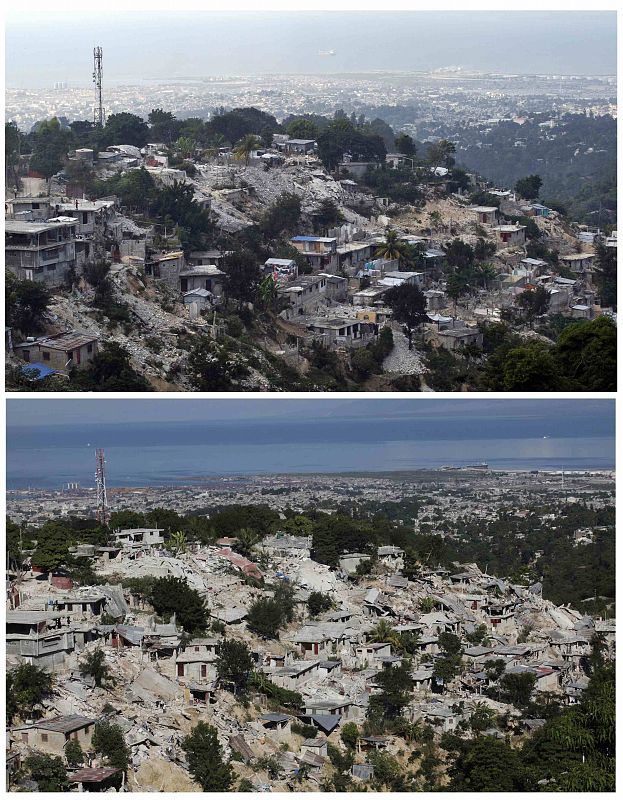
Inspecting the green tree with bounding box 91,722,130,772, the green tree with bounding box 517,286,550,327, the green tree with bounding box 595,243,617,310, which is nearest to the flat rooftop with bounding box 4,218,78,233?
the green tree with bounding box 517,286,550,327

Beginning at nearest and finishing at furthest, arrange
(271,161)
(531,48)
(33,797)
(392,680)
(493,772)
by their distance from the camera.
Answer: (33,797) → (493,772) → (392,680) → (531,48) → (271,161)

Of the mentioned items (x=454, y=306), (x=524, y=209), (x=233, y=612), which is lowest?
(x=233, y=612)

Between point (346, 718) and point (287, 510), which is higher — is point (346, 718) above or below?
below

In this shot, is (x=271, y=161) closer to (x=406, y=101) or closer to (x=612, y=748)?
(x=406, y=101)

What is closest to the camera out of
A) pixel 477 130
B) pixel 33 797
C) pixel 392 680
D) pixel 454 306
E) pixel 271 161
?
pixel 33 797

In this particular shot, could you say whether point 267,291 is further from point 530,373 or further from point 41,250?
point 530,373

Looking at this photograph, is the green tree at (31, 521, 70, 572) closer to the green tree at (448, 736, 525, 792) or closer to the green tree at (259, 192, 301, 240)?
the green tree at (448, 736, 525, 792)

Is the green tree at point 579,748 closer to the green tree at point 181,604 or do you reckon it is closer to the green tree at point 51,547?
the green tree at point 181,604

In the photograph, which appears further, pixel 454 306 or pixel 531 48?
pixel 454 306

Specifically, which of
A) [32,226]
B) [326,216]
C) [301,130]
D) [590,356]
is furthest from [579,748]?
[301,130]

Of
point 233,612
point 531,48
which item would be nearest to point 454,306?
point 531,48
